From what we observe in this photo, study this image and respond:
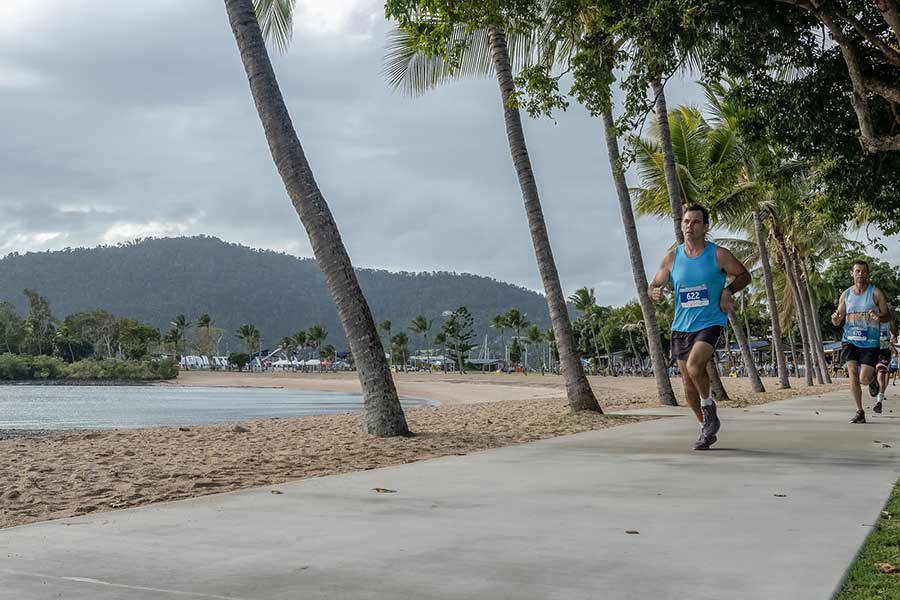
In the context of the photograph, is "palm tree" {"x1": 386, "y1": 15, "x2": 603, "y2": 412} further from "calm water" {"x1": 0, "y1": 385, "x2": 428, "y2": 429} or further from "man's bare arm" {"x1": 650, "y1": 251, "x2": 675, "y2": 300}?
"calm water" {"x1": 0, "y1": 385, "x2": 428, "y2": 429}

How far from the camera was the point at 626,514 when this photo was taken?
4.21 m

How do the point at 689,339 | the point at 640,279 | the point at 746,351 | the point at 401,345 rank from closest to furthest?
the point at 689,339 → the point at 640,279 → the point at 746,351 → the point at 401,345

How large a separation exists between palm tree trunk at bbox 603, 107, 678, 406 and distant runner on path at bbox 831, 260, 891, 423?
620 cm

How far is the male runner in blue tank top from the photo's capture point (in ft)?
23.6

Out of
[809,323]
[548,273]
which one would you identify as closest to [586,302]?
[809,323]

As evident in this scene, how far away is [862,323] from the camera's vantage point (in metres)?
10.4

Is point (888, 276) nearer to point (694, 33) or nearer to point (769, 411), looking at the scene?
point (769, 411)

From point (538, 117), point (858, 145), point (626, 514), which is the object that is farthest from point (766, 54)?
point (626, 514)

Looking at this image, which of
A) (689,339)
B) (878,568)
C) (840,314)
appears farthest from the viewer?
(840,314)

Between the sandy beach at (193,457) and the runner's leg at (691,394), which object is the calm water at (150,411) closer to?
the sandy beach at (193,457)

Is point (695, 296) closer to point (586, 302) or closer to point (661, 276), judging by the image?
point (661, 276)

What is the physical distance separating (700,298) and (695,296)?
0.15ft

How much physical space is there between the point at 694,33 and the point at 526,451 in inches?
178

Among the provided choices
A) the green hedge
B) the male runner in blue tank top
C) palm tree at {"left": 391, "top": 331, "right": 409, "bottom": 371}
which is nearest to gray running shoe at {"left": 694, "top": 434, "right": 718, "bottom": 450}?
the male runner in blue tank top
